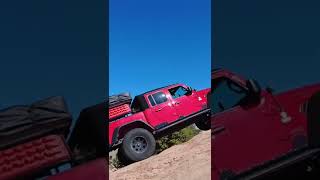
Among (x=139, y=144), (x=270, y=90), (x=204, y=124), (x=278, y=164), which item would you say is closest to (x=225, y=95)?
(x=270, y=90)

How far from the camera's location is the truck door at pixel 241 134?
127 inches

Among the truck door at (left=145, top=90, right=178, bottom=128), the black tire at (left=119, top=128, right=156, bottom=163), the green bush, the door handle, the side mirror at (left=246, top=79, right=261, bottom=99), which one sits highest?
the side mirror at (left=246, top=79, right=261, bottom=99)

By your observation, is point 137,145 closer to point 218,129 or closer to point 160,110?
point 160,110

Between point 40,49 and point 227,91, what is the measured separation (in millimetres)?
1648

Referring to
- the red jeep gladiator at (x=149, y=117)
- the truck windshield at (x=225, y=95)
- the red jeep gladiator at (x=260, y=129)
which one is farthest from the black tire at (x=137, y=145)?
the red jeep gladiator at (x=260, y=129)

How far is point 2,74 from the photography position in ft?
9.02

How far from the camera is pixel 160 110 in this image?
978cm

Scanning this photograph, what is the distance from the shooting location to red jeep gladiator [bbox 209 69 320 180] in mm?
3074

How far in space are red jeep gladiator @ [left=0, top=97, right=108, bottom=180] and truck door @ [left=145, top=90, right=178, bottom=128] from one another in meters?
6.88

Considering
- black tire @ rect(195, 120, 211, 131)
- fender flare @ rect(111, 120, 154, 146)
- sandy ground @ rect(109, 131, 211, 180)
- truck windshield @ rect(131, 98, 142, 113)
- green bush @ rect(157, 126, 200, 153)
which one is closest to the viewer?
sandy ground @ rect(109, 131, 211, 180)

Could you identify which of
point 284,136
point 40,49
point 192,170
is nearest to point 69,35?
point 40,49

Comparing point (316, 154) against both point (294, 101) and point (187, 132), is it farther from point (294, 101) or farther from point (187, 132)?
point (187, 132)

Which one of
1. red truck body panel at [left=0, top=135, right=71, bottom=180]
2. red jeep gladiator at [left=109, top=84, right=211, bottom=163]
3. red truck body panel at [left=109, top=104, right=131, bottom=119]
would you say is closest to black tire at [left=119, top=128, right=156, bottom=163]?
red jeep gladiator at [left=109, top=84, right=211, bottom=163]

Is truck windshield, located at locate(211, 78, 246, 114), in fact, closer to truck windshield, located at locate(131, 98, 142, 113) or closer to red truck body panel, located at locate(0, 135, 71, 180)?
red truck body panel, located at locate(0, 135, 71, 180)
